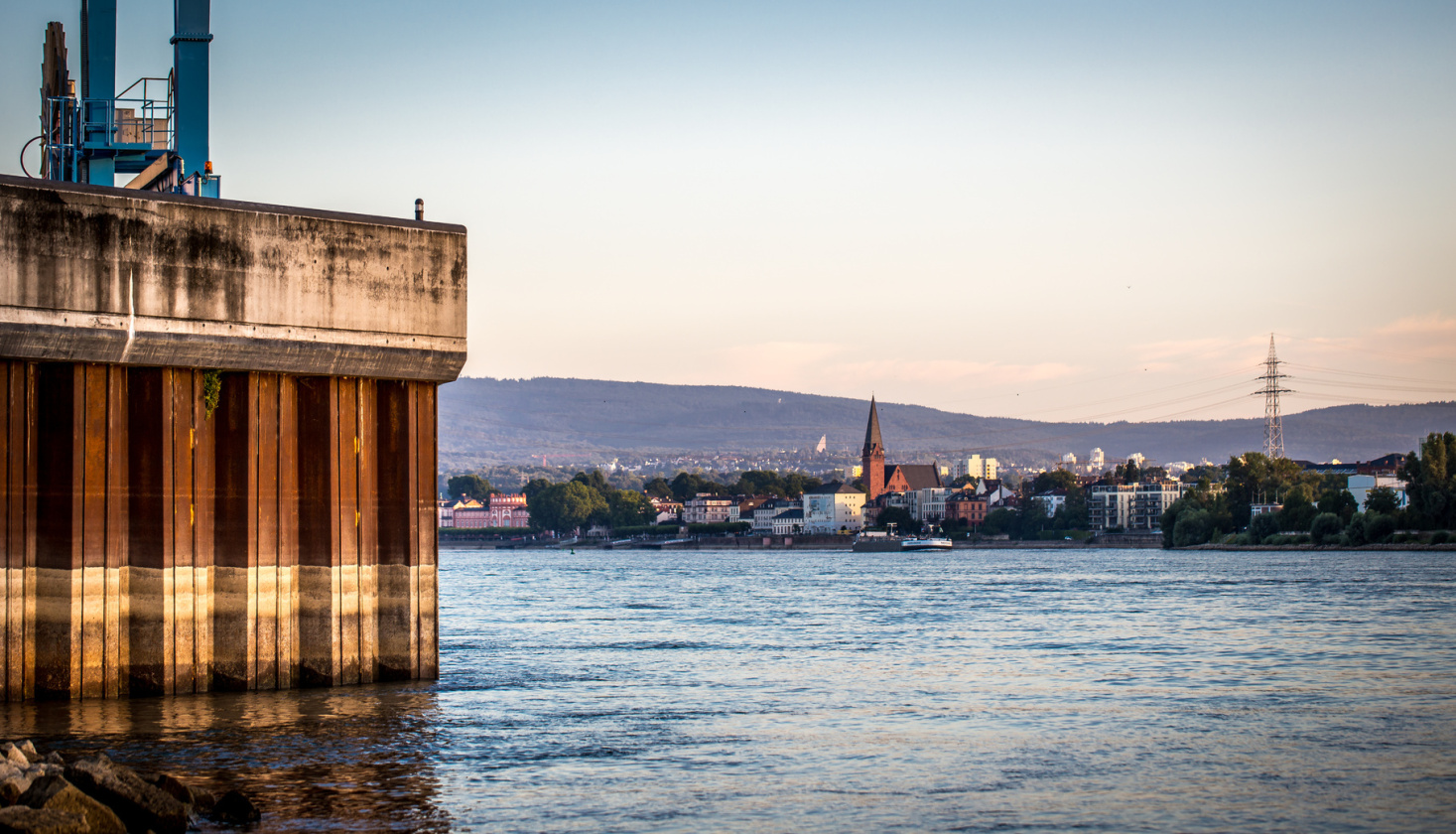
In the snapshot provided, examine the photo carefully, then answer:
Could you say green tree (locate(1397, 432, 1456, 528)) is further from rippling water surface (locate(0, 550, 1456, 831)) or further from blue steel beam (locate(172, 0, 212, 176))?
blue steel beam (locate(172, 0, 212, 176))

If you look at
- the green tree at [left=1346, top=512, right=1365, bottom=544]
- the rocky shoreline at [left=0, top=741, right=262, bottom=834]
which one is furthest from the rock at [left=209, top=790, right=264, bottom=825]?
the green tree at [left=1346, top=512, right=1365, bottom=544]

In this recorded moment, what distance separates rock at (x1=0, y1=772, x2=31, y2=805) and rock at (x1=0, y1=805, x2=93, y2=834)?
64 centimetres

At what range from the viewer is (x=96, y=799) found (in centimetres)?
1472

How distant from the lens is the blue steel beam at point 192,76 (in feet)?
94.9

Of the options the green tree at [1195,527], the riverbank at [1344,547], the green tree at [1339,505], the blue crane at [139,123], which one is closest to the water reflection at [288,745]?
the blue crane at [139,123]

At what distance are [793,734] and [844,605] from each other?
4256 centimetres

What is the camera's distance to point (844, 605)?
2566 inches

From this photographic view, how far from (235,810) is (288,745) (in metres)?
4.10

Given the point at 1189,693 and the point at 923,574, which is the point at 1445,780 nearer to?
the point at 1189,693

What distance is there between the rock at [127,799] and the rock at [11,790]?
0.42 metres

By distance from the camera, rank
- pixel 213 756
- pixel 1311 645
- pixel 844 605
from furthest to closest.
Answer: pixel 844 605 < pixel 1311 645 < pixel 213 756

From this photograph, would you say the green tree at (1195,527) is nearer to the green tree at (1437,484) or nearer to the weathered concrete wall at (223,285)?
the green tree at (1437,484)

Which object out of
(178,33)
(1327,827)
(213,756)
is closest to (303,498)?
(213,756)

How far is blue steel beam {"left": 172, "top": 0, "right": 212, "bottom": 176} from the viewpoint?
28.9 m
